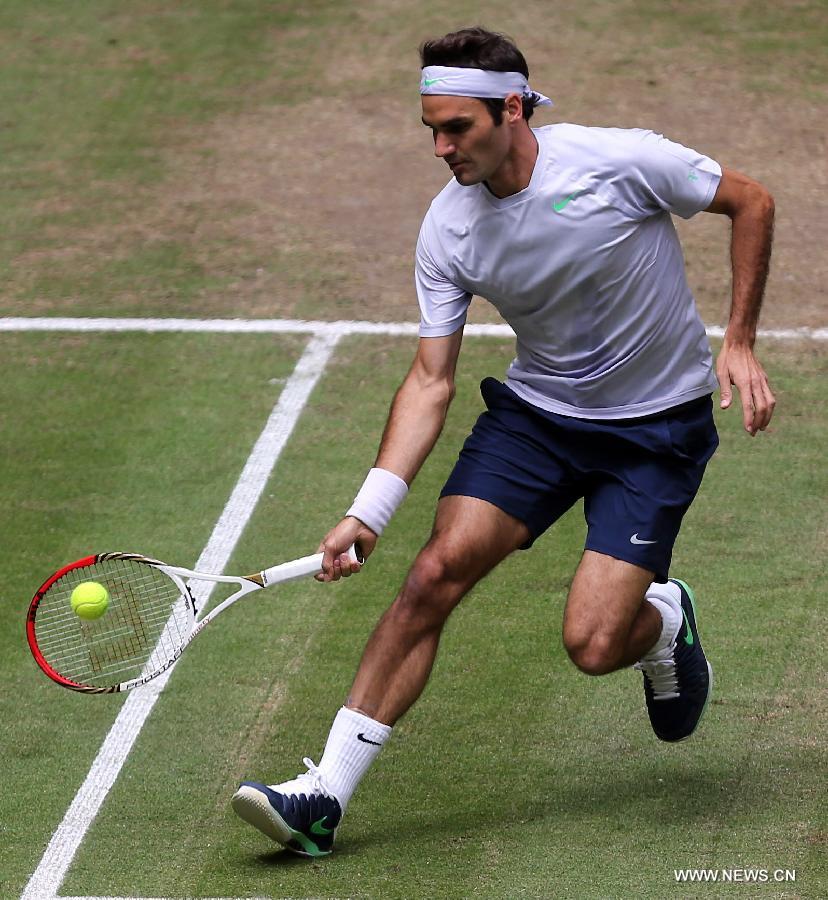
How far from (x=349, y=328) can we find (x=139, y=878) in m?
4.46

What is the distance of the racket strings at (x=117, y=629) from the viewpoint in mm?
5656

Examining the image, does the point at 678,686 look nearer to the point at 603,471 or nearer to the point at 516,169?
the point at 603,471

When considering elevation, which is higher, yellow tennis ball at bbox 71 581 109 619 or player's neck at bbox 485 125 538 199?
player's neck at bbox 485 125 538 199

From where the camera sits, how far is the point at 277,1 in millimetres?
13172

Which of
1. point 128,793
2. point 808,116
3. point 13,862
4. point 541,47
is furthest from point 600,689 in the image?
point 541,47

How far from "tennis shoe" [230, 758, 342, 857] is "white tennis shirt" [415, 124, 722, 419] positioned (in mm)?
1446

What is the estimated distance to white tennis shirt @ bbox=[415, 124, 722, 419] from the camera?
505 centimetres

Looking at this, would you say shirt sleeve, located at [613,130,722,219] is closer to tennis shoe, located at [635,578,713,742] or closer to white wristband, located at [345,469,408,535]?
white wristband, located at [345,469,408,535]

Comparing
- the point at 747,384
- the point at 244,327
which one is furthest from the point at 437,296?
the point at 244,327

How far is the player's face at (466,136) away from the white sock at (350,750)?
1.69 meters

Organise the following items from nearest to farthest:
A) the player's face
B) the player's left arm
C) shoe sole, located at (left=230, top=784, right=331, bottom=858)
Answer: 1. shoe sole, located at (left=230, top=784, right=331, bottom=858)
2. the player's face
3. the player's left arm

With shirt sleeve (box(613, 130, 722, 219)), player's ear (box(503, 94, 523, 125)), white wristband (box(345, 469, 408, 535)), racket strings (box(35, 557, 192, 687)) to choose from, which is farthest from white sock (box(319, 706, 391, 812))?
player's ear (box(503, 94, 523, 125))

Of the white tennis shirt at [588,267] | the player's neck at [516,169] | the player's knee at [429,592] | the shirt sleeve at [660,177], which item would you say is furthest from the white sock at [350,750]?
the shirt sleeve at [660,177]

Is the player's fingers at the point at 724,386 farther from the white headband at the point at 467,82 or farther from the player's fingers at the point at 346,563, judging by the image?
the player's fingers at the point at 346,563
